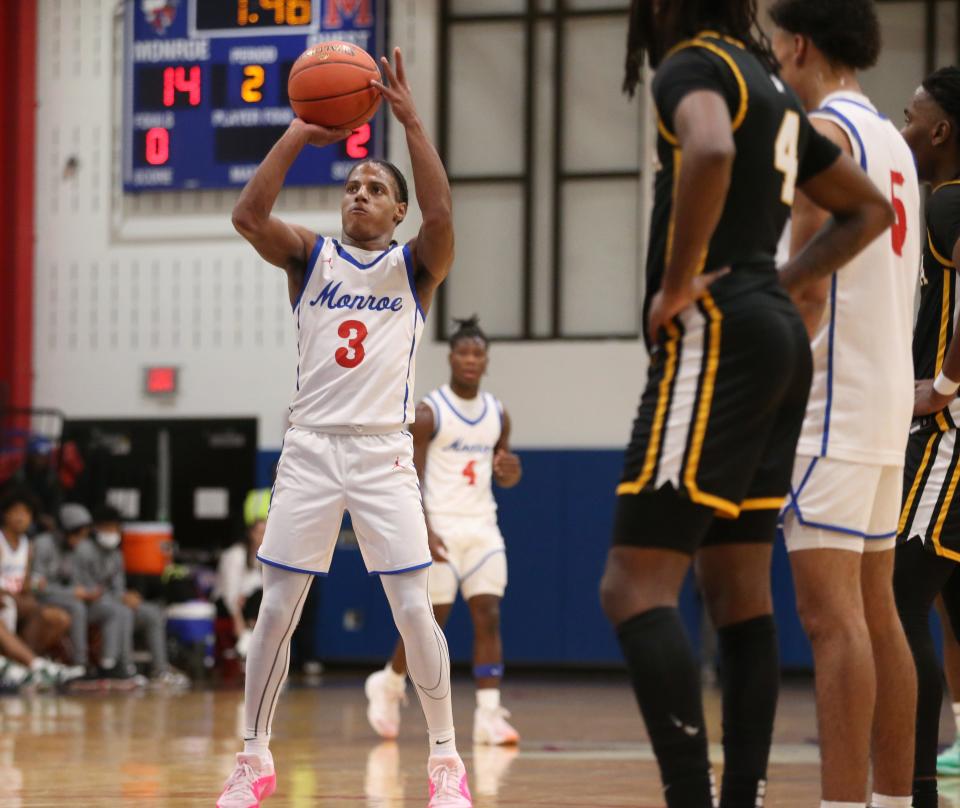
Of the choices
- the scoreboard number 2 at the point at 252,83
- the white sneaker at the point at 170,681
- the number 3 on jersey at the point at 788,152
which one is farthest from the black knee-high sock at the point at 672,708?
the scoreboard number 2 at the point at 252,83

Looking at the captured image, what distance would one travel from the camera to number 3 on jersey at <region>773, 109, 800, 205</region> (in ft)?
9.72

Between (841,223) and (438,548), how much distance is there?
4.82 metres

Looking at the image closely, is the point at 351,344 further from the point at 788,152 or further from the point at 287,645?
the point at 788,152

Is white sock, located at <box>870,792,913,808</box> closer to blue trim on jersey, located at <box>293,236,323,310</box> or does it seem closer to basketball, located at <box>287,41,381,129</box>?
blue trim on jersey, located at <box>293,236,323,310</box>

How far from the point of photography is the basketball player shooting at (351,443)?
4.41 metres

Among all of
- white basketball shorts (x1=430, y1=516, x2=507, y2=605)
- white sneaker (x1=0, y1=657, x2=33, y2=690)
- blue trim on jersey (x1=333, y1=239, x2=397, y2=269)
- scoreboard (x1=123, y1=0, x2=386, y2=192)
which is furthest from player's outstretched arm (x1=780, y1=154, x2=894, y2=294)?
scoreboard (x1=123, y1=0, x2=386, y2=192)

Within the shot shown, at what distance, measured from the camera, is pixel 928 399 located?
4320 millimetres

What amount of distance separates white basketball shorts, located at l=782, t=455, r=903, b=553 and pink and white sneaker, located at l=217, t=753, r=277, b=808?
6.06 feet

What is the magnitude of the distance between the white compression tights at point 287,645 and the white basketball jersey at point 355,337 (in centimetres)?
49

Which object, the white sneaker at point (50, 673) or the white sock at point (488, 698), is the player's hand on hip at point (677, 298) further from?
the white sneaker at point (50, 673)

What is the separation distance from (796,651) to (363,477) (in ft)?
29.3

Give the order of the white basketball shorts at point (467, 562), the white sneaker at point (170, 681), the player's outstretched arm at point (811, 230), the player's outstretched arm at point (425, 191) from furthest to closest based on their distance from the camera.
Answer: the white sneaker at point (170, 681) → the white basketball shorts at point (467, 562) → the player's outstretched arm at point (425, 191) → the player's outstretched arm at point (811, 230)

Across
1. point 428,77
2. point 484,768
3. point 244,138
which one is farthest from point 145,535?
point 484,768

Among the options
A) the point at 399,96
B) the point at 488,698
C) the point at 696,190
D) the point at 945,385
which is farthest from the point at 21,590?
the point at 696,190
